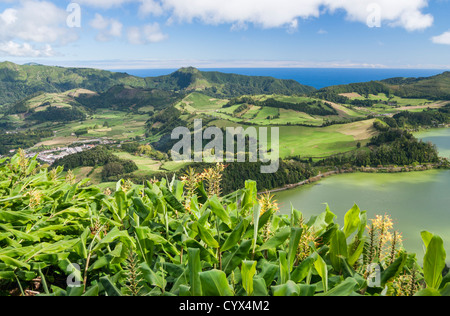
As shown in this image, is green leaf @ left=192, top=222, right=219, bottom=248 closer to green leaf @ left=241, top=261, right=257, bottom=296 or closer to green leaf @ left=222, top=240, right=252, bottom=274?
green leaf @ left=222, top=240, right=252, bottom=274

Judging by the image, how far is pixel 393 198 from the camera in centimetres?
7925

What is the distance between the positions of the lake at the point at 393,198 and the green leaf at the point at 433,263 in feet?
209

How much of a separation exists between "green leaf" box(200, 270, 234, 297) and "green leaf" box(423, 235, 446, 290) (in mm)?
902

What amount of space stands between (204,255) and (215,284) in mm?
350

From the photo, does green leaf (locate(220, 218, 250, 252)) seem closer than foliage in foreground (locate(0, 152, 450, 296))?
No

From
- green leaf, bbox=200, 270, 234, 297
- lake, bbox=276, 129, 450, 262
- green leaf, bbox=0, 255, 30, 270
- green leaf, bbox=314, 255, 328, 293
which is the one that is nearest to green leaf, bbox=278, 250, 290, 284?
green leaf, bbox=314, 255, 328, 293

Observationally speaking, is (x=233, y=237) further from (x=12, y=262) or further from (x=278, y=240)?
(x=12, y=262)

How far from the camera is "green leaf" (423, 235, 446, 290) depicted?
4.15 feet

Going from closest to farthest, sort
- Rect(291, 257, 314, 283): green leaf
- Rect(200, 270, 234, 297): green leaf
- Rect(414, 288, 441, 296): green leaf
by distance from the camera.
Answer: Rect(414, 288, 441, 296): green leaf, Rect(200, 270, 234, 297): green leaf, Rect(291, 257, 314, 283): green leaf

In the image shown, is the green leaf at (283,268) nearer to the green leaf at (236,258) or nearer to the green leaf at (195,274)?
the green leaf at (236,258)

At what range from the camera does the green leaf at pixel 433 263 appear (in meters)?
1.27

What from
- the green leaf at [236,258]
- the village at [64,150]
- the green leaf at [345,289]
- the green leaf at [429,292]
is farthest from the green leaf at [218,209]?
the village at [64,150]

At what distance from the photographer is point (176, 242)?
180 cm

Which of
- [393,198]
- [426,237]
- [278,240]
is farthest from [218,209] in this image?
[393,198]
